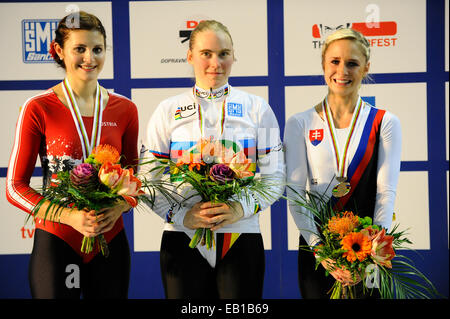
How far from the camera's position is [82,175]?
5.85ft

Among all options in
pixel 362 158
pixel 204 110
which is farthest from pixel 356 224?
pixel 204 110

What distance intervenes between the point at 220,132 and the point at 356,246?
0.77 metres

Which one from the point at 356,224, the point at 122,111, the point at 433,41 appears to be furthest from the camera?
the point at 433,41

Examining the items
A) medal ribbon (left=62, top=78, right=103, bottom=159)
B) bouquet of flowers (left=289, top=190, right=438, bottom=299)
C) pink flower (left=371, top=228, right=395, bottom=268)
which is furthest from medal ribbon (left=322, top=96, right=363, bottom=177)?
medal ribbon (left=62, top=78, right=103, bottom=159)

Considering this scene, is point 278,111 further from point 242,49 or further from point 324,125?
point 324,125

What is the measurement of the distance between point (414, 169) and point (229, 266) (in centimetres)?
207

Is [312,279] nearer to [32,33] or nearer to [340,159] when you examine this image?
[340,159]

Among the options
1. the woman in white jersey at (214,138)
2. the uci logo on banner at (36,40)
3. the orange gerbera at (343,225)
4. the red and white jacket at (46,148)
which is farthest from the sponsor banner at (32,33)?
the orange gerbera at (343,225)

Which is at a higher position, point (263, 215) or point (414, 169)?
point (414, 169)

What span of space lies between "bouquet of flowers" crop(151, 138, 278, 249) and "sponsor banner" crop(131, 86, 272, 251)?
1.62 meters

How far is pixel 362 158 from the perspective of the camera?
7.07 feet

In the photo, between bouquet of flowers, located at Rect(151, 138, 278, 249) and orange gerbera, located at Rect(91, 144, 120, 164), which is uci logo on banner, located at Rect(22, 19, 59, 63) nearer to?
orange gerbera, located at Rect(91, 144, 120, 164)

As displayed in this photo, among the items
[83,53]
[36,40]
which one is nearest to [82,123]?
[83,53]

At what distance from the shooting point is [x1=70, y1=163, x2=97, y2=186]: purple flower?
1.79 meters
